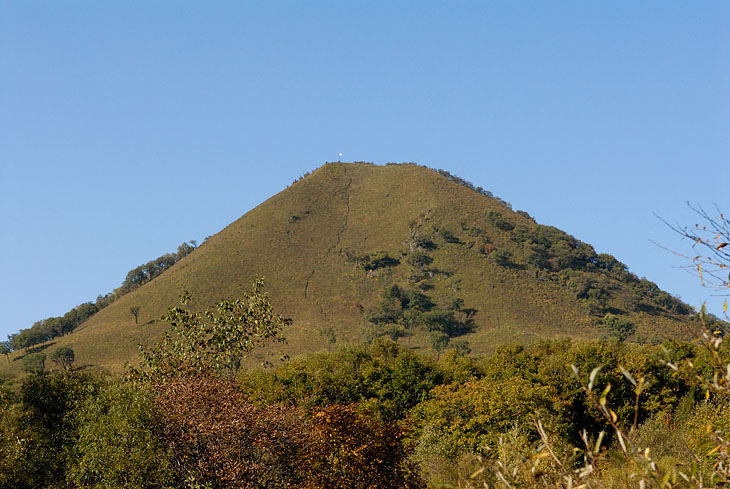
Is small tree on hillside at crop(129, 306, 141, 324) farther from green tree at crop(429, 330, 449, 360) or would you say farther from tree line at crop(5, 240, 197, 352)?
green tree at crop(429, 330, 449, 360)

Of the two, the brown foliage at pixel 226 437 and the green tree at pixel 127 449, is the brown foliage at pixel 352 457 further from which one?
the green tree at pixel 127 449

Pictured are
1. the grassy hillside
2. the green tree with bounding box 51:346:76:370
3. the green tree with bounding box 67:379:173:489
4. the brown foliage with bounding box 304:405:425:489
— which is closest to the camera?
the green tree with bounding box 67:379:173:489

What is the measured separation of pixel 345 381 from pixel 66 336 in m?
109

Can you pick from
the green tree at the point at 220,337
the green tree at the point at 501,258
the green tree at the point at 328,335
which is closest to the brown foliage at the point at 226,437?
the green tree at the point at 220,337

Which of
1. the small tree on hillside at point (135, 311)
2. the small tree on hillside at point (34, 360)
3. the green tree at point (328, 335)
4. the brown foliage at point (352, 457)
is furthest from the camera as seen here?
the small tree on hillside at point (135, 311)

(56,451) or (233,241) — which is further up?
(233,241)

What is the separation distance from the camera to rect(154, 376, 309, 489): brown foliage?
101ft

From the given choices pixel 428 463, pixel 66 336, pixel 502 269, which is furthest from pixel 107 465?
pixel 502 269

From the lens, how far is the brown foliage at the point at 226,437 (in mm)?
30734

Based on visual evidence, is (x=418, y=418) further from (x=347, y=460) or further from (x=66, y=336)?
(x=66, y=336)

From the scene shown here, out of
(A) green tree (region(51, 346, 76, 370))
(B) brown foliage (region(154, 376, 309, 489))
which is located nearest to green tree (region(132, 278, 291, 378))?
(B) brown foliage (region(154, 376, 309, 489))

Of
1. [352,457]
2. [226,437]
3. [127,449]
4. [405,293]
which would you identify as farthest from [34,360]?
[352,457]

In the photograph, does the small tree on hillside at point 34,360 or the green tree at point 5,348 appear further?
the green tree at point 5,348

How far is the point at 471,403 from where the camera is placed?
59.5m
